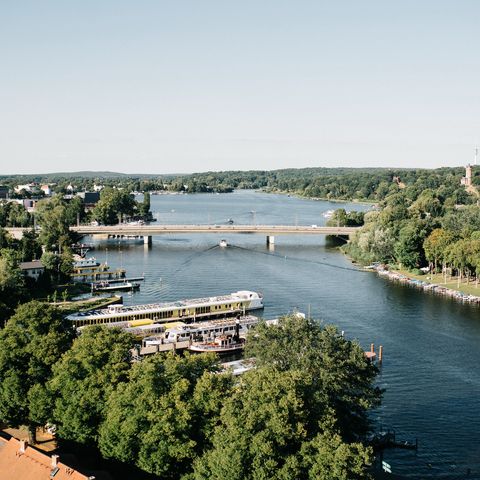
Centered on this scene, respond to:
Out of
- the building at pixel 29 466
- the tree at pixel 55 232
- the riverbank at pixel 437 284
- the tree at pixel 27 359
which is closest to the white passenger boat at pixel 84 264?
the tree at pixel 55 232

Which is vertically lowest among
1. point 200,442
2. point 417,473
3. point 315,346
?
point 417,473

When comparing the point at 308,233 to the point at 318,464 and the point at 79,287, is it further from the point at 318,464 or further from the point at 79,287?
the point at 318,464

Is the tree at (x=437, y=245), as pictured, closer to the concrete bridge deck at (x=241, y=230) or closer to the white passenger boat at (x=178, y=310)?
the concrete bridge deck at (x=241, y=230)

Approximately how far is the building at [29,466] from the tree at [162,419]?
234 centimetres

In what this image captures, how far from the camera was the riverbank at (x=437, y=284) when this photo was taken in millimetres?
54375

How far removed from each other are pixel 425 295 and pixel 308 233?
31145mm

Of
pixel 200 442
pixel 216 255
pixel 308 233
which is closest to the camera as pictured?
pixel 200 442

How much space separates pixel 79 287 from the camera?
58031 millimetres

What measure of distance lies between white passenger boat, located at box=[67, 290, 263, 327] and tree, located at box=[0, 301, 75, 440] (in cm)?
1584

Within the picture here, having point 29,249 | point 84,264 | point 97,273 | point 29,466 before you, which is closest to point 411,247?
point 97,273

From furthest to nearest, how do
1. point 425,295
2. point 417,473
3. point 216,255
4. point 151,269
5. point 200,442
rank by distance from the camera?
1. point 216,255
2. point 151,269
3. point 425,295
4. point 417,473
5. point 200,442

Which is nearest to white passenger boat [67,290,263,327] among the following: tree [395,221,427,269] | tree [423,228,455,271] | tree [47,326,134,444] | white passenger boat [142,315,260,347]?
white passenger boat [142,315,260,347]

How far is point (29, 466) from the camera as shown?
60.3ft

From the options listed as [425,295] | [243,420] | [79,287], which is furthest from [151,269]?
[243,420]
